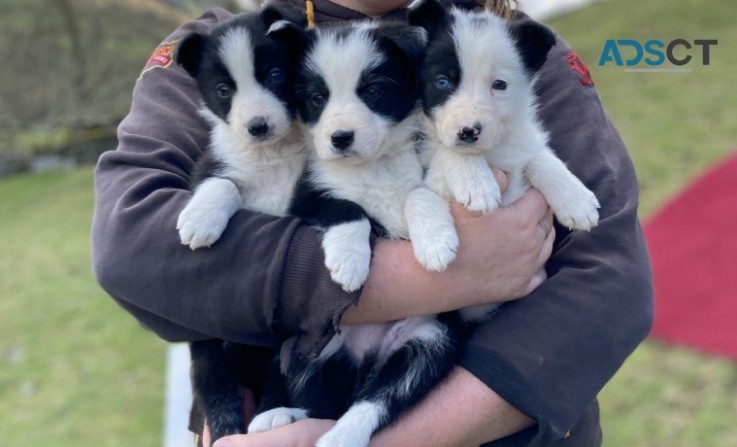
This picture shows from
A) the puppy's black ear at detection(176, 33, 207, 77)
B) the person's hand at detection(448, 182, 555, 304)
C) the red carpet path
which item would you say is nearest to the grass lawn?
the red carpet path

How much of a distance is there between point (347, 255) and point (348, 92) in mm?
435

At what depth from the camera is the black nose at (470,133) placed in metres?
1.64

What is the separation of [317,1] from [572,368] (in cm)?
119

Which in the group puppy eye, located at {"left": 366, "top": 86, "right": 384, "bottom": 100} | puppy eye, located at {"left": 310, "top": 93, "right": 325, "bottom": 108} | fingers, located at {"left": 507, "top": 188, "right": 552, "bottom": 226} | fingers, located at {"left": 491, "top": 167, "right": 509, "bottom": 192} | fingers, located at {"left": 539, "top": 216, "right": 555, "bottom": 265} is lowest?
fingers, located at {"left": 539, "top": 216, "right": 555, "bottom": 265}

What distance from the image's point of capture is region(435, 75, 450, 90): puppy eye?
5.58ft

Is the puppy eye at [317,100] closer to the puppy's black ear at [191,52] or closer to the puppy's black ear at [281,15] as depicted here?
the puppy's black ear at [281,15]

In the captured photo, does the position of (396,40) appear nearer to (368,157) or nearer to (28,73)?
(368,157)

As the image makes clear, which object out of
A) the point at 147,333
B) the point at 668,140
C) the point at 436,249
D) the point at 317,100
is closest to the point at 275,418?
the point at 436,249

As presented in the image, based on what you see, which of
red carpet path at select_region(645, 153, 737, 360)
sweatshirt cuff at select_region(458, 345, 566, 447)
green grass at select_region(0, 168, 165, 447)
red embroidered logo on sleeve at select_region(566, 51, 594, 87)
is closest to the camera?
sweatshirt cuff at select_region(458, 345, 566, 447)

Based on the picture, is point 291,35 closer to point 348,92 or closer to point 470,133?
point 348,92

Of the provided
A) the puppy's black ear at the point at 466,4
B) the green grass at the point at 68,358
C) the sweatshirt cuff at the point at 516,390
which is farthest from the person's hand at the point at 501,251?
the green grass at the point at 68,358

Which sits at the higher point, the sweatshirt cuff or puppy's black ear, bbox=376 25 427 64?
puppy's black ear, bbox=376 25 427 64

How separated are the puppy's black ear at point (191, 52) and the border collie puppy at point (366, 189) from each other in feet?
0.76

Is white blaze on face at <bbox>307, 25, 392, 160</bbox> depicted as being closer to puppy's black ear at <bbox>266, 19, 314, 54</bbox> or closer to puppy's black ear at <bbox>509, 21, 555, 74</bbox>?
puppy's black ear at <bbox>266, 19, 314, 54</bbox>
